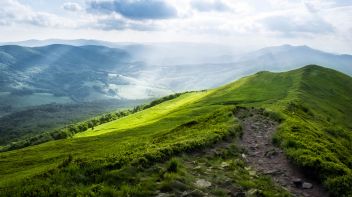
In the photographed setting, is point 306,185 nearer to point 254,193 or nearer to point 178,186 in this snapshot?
point 254,193

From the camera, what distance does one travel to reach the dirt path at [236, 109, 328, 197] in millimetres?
25609

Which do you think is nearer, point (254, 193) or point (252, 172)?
point (254, 193)

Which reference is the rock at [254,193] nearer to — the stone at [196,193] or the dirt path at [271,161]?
the stone at [196,193]

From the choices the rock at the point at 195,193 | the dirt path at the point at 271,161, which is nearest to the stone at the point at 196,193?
the rock at the point at 195,193

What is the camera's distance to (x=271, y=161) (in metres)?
31.0

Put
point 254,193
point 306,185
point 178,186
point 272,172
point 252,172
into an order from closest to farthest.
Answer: point 178,186 < point 254,193 < point 306,185 < point 252,172 < point 272,172

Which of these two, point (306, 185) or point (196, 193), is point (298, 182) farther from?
point (196, 193)

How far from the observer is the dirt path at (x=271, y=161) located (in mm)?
25609

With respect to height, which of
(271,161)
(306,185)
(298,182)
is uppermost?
(271,161)

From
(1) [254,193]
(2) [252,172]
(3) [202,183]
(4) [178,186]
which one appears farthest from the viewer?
(2) [252,172]

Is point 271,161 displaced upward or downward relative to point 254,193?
upward

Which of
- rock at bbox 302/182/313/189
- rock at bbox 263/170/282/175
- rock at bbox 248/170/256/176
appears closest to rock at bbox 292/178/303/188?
rock at bbox 302/182/313/189

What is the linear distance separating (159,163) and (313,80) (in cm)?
14012

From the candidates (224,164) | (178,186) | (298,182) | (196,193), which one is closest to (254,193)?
(196,193)
